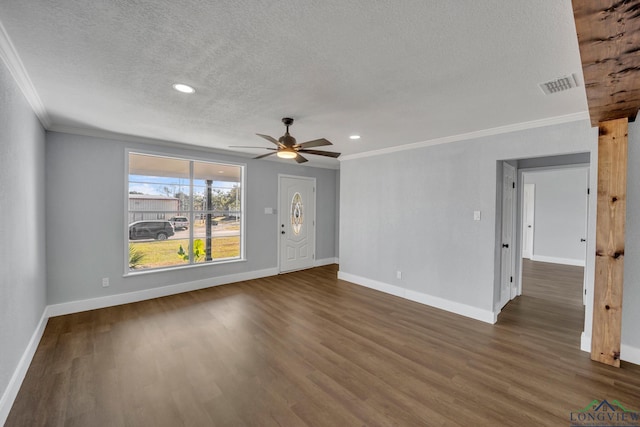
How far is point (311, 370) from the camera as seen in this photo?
2459mm

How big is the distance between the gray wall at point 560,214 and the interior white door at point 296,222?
6.07 m


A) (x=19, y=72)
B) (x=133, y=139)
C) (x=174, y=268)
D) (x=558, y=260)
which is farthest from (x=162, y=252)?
(x=558, y=260)

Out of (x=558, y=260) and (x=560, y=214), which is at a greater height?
(x=560, y=214)

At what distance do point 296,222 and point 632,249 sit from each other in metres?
5.24

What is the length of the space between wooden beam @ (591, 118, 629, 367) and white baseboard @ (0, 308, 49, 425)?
16.5 ft

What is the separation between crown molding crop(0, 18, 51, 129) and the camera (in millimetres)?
1761

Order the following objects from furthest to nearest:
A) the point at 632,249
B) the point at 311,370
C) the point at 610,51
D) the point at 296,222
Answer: the point at 296,222, the point at 632,249, the point at 311,370, the point at 610,51

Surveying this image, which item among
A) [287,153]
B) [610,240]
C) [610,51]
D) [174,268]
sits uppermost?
[610,51]

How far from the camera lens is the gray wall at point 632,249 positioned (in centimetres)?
258

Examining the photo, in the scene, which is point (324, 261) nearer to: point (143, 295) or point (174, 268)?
point (174, 268)

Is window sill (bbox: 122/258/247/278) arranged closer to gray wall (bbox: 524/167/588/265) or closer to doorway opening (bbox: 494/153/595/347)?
doorway opening (bbox: 494/153/595/347)

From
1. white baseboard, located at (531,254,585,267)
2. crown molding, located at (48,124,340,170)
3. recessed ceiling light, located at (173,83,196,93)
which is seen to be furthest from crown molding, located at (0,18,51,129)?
white baseboard, located at (531,254,585,267)

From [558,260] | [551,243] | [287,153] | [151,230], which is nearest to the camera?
[287,153]

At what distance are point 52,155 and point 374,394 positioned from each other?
4.93m
